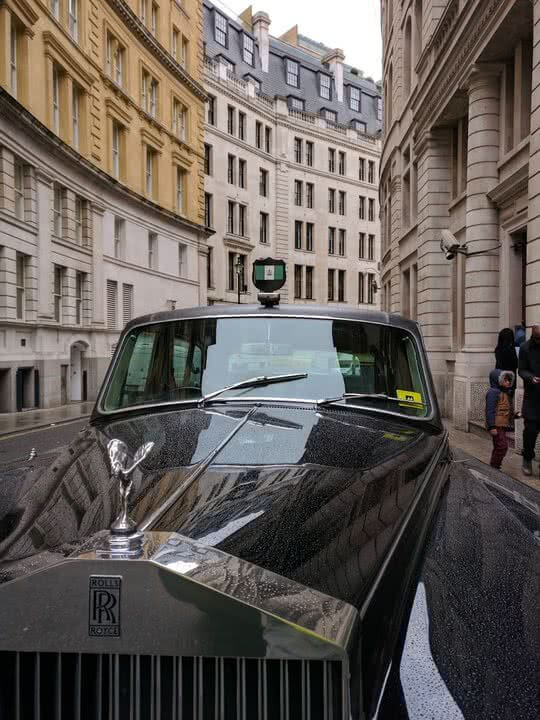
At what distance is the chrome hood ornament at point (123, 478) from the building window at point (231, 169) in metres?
39.8

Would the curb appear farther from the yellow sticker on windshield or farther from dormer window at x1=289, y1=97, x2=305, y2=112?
dormer window at x1=289, y1=97, x2=305, y2=112

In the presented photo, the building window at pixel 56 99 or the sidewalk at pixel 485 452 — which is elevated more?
the building window at pixel 56 99

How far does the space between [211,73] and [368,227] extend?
61.2ft

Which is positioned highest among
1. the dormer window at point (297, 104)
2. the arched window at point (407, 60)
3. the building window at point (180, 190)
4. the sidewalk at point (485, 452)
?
the dormer window at point (297, 104)

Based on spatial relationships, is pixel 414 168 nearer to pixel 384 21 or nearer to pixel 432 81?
pixel 432 81

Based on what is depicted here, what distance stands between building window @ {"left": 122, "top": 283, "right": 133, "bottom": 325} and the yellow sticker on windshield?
23881 mm

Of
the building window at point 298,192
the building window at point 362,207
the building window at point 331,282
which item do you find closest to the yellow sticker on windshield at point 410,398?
the building window at point 298,192

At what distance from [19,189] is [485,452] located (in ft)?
48.3

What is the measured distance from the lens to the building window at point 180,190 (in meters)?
31.1

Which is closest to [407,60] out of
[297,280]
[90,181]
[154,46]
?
[90,181]

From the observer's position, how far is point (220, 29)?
41438mm

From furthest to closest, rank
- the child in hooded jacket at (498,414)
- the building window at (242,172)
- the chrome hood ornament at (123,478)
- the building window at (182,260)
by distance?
the building window at (242,172) → the building window at (182,260) → the child in hooded jacket at (498,414) → the chrome hood ornament at (123,478)

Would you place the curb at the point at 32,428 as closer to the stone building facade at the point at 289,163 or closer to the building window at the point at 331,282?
the stone building facade at the point at 289,163

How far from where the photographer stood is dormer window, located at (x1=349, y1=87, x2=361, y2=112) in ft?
171
